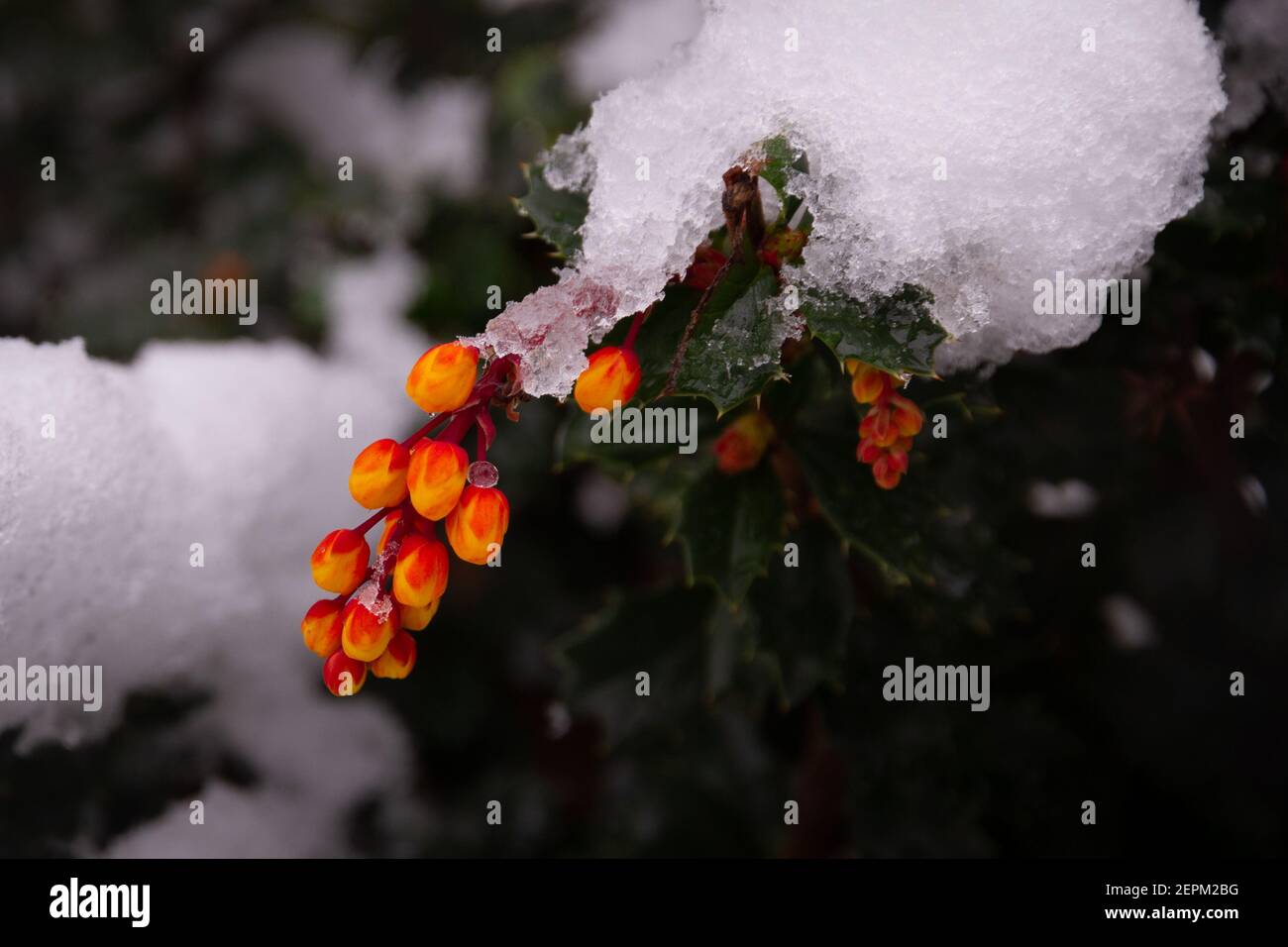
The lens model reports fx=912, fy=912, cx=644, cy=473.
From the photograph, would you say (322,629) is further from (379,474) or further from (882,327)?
(882,327)

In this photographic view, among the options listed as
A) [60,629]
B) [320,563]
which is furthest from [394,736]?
[320,563]

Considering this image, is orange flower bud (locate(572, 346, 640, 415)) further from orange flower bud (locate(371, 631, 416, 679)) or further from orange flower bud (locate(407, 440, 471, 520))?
orange flower bud (locate(371, 631, 416, 679))

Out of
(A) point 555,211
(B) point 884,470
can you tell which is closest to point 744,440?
(B) point 884,470

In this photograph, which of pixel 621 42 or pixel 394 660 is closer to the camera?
pixel 394 660

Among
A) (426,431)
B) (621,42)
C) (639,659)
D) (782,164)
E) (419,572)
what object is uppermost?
(621,42)

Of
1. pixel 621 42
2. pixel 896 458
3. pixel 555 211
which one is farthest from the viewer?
Result: pixel 621 42

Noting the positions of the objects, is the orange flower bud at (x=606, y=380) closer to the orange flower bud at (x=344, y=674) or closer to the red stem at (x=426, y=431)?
the red stem at (x=426, y=431)

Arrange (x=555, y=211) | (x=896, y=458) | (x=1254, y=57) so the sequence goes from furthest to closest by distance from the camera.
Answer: (x=1254, y=57), (x=555, y=211), (x=896, y=458)
